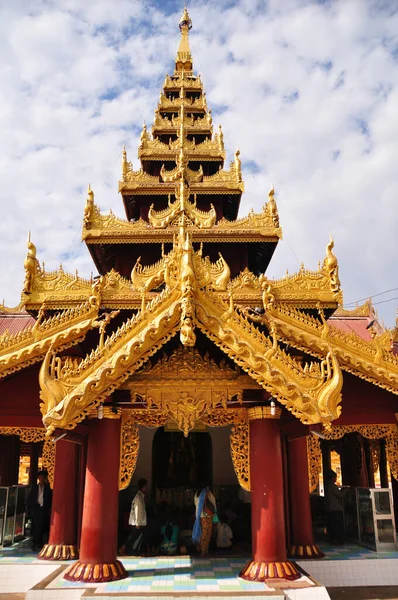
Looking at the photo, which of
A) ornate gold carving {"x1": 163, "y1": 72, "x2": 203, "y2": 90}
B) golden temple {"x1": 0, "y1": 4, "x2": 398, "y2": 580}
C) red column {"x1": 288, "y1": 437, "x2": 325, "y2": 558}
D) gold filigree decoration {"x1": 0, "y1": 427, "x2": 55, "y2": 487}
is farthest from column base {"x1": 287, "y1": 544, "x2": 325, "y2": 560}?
ornate gold carving {"x1": 163, "y1": 72, "x2": 203, "y2": 90}

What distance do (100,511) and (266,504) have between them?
8.47 feet

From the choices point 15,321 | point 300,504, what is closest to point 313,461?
point 300,504

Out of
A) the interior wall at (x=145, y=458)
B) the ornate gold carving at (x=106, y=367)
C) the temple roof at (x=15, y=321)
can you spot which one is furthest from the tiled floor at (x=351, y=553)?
the temple roof at (x=15, y=321)

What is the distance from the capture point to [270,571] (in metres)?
7.67

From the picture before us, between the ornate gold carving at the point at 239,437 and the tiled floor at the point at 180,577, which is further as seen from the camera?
the ornate gold carving at the point at 239,437

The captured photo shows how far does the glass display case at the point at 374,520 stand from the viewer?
1124 centimetres

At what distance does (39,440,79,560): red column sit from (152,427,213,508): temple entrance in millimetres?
4672

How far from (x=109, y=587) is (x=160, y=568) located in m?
1.85

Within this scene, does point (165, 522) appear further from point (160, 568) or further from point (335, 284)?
point (335, 284)

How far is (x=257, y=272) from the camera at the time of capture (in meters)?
16.9

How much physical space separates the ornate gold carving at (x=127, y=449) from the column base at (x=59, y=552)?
9.17 ft

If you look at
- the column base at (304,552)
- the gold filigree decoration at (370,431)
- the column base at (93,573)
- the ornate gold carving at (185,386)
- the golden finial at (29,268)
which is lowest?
the column base at (304,552)

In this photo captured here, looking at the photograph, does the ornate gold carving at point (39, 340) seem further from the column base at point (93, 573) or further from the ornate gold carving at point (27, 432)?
the column base at point (93, 573)

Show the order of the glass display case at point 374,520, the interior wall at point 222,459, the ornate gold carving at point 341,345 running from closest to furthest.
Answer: the ornate gold carving at point 341,345
the glass display case at point 374,520
the interior wall at point 222,459
